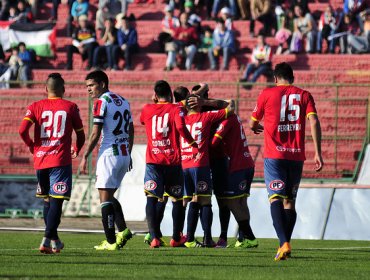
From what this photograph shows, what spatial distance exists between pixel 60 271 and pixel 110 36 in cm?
2101

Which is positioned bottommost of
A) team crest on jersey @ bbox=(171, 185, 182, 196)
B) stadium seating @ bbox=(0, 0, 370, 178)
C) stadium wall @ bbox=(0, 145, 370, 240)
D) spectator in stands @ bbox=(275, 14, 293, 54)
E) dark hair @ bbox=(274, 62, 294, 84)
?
stadium wall @ bbox=(0, 145, 370, 240)

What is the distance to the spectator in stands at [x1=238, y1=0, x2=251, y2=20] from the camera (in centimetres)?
3338

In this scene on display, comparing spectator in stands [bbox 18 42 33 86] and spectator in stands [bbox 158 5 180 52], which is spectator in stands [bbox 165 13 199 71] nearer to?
spectator in stands [bbox 158 5 180 52]

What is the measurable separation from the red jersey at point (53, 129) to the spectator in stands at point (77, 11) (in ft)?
65.3

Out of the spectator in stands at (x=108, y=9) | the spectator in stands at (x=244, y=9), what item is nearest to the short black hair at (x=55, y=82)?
the spectator in stands at (x=244, y=9)

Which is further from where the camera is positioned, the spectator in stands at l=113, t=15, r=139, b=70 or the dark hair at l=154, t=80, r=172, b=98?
the spectator in stands at l=113, t=15, r=139, b=70

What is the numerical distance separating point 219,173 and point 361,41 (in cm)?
1446

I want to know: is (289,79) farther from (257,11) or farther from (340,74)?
(257,11)

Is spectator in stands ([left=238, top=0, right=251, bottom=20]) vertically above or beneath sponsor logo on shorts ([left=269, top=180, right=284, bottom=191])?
above

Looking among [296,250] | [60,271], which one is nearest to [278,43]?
[296,250]

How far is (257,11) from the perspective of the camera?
33.0 meters

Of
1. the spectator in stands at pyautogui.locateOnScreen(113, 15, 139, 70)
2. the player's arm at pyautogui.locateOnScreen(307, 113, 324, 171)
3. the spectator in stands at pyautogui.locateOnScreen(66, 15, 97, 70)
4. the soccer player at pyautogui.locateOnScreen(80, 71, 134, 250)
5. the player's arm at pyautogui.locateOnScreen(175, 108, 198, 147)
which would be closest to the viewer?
the player's arm at pyautogui.locateOnScreen(307, 113, 324, 171)

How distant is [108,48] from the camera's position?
3231cm

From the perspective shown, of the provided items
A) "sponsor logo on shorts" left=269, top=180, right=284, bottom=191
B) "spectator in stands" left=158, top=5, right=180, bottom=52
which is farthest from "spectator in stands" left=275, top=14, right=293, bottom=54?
"sponsor logo on shorts" left=269, top=180, right=284, bottom=191
